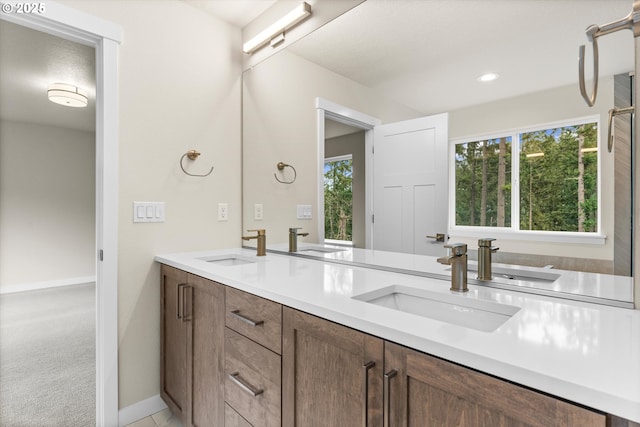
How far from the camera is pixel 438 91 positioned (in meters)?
1.30

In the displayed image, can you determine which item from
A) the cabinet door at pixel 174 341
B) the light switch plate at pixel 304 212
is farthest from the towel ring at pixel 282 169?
the cabinet door at pixel 174 341

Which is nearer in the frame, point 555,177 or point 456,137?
point 555,177

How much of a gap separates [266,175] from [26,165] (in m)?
4.79

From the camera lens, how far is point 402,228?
1.44m

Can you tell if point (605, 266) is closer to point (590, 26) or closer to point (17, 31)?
point (590, 26)

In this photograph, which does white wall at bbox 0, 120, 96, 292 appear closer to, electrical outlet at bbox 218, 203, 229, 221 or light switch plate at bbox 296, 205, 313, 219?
electrical outlet at bbox 218, 203, 229, 221

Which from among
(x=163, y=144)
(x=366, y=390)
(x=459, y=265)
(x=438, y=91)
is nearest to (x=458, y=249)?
(x=459, y=265)

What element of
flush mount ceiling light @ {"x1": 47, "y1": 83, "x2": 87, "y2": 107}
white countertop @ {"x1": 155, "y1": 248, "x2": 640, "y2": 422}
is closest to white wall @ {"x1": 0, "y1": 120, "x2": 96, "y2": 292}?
flush mount ceiling light @ {"x1": 47, "y1": 83, "x2": 87, "y2": 107}

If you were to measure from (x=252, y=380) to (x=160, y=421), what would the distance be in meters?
1.04

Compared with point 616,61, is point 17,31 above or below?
above

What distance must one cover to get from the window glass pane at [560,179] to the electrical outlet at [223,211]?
1765 millimetres

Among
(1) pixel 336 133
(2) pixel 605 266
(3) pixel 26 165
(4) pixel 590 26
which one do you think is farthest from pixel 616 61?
(3) pixel 26 165

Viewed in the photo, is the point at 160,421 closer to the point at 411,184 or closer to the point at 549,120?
the point at 411,184

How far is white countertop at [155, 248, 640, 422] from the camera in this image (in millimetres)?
517
